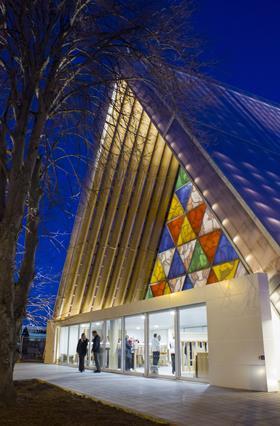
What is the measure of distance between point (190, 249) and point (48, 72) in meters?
8.64

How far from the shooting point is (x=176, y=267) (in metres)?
15.5

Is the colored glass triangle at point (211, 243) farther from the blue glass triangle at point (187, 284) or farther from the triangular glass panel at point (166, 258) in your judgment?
the triangular glass panel at point (166, 258)

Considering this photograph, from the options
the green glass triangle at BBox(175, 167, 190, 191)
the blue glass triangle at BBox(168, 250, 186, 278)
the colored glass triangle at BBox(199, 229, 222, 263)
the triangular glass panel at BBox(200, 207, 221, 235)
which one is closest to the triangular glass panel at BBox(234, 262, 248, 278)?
the colored glass triangle at BBox(199, 229, 222, 263)

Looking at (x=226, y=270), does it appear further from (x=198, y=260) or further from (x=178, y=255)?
(x=178, y=255)

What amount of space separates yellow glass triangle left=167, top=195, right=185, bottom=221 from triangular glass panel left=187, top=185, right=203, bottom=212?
493 millimetres

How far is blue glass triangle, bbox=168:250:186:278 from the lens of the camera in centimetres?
1513

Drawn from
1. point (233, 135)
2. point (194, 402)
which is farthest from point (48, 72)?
point (233, 135)

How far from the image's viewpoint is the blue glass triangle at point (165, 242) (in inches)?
647

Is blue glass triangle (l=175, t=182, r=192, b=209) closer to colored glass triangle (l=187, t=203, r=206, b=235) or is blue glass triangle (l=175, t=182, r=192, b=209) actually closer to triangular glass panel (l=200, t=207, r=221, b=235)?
colored glass triangle (l=187, t=203, r=206, b=235)

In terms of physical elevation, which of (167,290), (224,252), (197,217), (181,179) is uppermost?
(181,179)

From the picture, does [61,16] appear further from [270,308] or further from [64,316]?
[64,316]

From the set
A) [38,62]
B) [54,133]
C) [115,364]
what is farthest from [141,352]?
[38,62]

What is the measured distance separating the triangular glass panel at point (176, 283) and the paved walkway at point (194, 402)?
388 cm

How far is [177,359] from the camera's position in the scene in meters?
13.4
